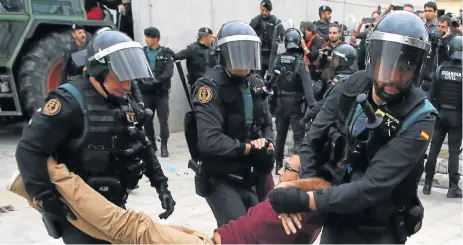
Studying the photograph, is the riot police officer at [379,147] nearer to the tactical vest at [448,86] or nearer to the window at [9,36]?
the tactical vest at [448,86]

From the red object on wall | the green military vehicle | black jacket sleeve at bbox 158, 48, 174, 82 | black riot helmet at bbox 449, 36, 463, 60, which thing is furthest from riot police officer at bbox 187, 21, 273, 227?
the red object on wall

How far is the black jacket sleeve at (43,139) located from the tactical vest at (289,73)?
458 centimetres

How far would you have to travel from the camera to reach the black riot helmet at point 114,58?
276cm

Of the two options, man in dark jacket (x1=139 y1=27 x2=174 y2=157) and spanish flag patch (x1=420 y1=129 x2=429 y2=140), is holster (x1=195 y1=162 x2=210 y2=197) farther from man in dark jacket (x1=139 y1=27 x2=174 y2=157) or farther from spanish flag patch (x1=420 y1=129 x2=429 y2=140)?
man in dark jacket (x1=139 y1=27 x2=174 y2=157)

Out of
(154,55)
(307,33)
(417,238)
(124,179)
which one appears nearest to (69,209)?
(124,179)

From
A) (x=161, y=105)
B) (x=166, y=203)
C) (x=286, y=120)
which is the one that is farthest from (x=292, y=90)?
(x=166, y=203)

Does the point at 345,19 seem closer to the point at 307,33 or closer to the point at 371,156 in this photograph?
the point at 307,33

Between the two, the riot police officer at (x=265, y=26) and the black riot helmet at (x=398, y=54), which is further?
the riot police officer at (x=265, y=26)

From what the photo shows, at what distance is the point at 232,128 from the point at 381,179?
→ 142 cm

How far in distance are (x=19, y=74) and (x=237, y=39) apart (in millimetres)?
5559

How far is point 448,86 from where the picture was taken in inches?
232

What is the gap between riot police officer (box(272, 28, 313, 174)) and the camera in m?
6.90

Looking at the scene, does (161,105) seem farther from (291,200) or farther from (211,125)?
(291,200)

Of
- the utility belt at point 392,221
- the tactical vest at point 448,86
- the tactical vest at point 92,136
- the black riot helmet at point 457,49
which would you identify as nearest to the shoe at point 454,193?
the tactical vest at point 448,86
